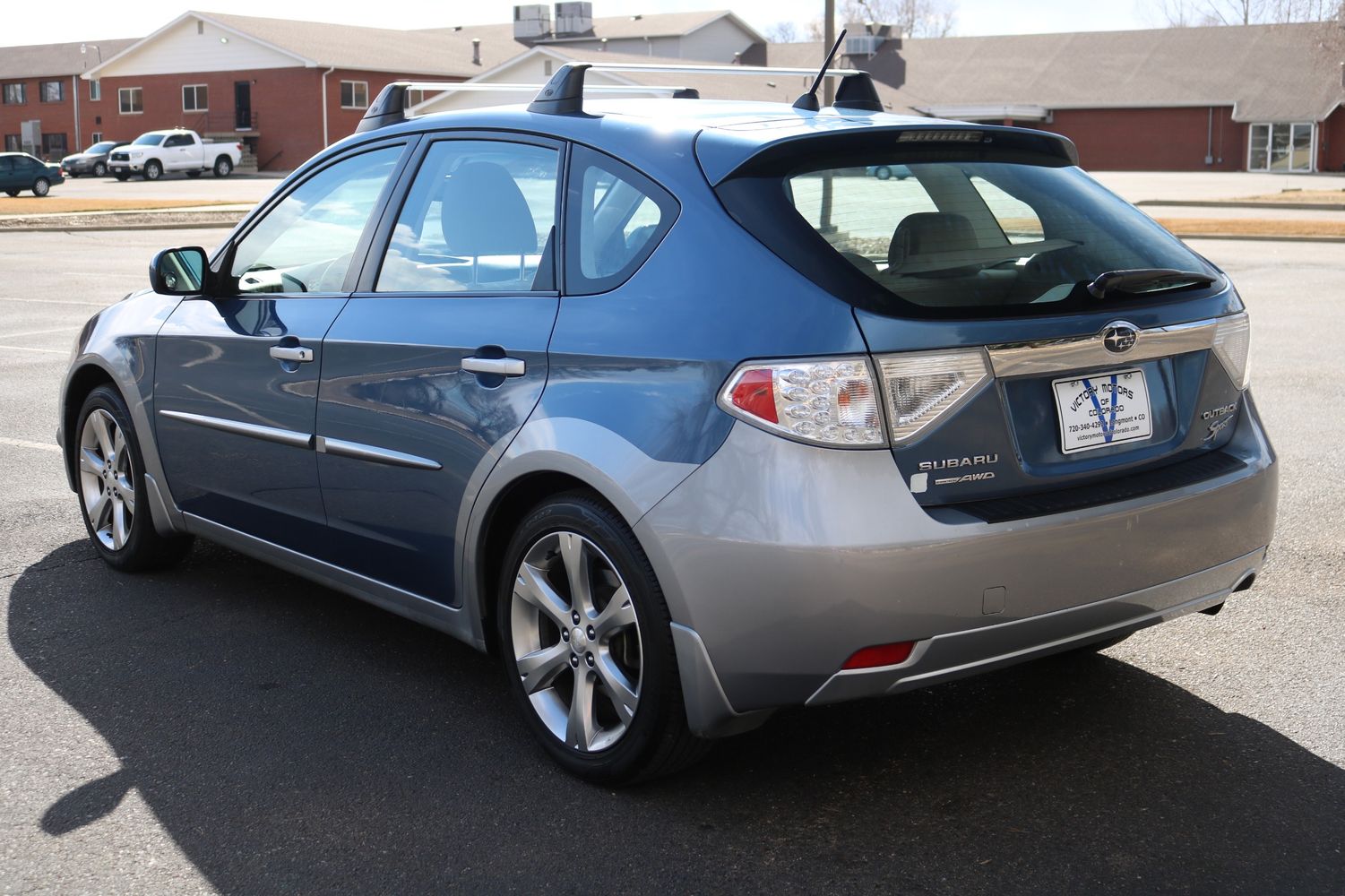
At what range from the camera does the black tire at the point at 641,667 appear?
3.45 metres

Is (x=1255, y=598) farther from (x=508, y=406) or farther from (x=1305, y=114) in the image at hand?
(x=1305, y=114)

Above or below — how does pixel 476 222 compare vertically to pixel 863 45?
below

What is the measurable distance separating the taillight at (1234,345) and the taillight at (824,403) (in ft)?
3.76

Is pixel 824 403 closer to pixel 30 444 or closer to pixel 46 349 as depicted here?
pixel 30 444

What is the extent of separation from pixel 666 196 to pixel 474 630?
4.33 feet

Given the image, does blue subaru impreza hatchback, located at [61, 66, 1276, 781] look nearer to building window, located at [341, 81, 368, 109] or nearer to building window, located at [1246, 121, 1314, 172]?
building window, located at [341, 81, 368, 109]

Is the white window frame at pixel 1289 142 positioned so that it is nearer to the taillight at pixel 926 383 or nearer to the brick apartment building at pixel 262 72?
the brick apartment building at pixel 262 72

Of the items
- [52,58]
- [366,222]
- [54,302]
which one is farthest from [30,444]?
[52,58]

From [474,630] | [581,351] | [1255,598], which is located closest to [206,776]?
[474,630]

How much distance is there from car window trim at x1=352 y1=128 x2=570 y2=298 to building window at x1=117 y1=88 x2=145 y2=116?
73180 mm

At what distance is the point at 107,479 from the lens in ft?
18.6

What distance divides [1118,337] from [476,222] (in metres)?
1.80

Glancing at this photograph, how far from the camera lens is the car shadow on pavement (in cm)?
329

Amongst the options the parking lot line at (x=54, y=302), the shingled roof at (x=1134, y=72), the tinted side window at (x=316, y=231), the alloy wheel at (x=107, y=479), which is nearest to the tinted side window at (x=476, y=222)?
the tinted side window at (x=316, y=231)
